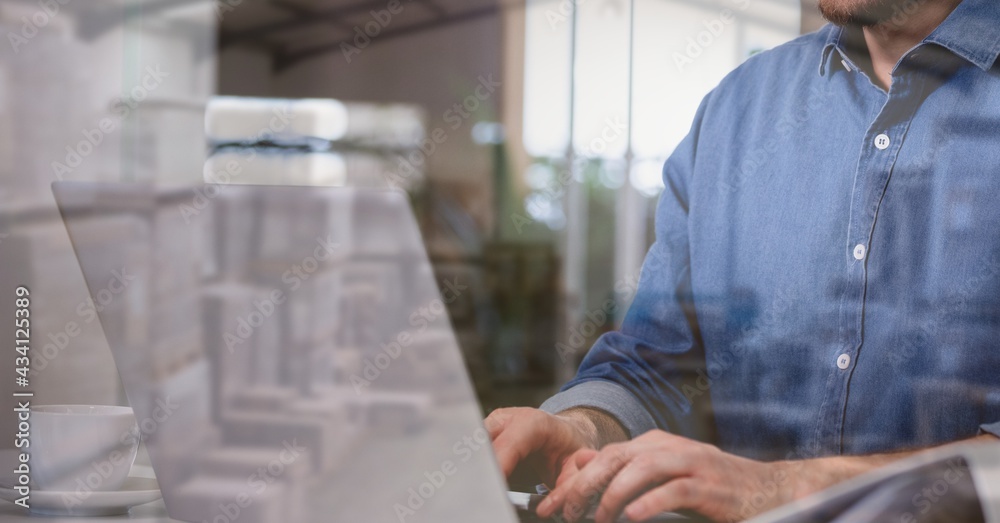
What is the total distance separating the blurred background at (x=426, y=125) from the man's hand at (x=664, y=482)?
16 centimetres

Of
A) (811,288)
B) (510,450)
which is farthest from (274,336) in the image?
(811,288)

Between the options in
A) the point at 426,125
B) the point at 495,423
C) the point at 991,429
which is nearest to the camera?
the point at 991,429

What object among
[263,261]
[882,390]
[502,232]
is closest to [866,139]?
[882,390]

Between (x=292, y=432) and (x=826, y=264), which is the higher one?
(x=826, y=264)

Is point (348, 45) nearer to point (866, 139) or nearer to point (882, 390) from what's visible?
point (866, 139)

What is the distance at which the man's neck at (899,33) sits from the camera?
863mm

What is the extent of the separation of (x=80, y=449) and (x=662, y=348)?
715 millimetres

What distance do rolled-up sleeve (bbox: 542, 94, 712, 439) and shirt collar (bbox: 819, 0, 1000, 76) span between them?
27 centimetres

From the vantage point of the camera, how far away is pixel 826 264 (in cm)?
90

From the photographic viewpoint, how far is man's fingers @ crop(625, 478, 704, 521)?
34.1 inches

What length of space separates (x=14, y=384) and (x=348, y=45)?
0.73 metres

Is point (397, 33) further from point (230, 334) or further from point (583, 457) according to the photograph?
point (583, 457)

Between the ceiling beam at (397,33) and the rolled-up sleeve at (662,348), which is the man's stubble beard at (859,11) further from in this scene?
the ceiling beam at (397,33)

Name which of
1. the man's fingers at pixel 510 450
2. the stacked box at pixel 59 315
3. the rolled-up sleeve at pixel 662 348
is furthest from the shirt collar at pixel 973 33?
the stacked box at pixel 59 315
